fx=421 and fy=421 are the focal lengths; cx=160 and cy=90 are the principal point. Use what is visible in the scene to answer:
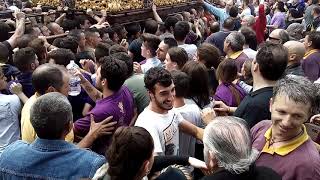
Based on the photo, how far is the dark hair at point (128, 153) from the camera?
6.74 ft

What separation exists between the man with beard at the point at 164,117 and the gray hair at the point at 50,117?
0.74 m

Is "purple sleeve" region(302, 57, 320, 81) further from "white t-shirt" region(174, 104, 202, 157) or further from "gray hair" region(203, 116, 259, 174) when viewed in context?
"gray hair" region(203, 116, 259, 174)

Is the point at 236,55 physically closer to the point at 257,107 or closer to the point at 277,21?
the point at 257,107

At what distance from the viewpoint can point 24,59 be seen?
14.0 feet

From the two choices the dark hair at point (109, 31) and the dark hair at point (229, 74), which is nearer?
Answer: the dark hair at point (229, 74)

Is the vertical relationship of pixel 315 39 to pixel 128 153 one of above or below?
below

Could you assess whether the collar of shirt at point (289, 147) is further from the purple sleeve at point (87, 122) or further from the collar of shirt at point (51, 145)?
the purple sleeve at point (87, 122)

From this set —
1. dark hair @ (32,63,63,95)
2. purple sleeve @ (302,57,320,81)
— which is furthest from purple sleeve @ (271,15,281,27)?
dark hair @ (32,63,63,95)

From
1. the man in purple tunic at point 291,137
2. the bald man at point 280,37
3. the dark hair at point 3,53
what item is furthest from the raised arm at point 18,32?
the man in purple tunic at point 291,137

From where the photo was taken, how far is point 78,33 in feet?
20.3

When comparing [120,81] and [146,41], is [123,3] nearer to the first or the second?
[146,41]

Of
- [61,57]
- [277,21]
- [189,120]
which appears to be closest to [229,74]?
[189,120]

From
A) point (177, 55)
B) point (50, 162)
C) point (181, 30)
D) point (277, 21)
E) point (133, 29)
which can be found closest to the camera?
point (50, 162)

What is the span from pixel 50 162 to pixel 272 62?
6.21ft
